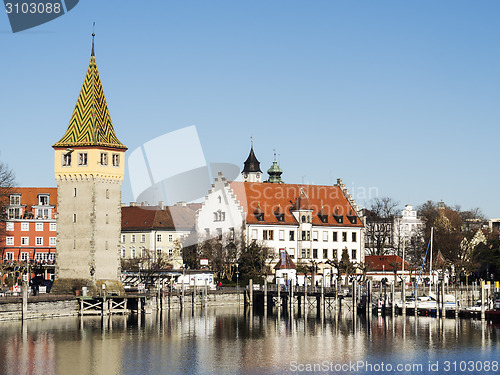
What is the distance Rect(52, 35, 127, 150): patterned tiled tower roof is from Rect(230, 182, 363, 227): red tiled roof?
33.1 metres

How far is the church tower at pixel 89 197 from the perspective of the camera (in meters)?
84.4

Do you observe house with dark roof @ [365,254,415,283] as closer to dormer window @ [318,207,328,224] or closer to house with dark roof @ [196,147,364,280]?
house with dark roof @ [196,147,364,280]

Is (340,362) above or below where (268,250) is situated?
below

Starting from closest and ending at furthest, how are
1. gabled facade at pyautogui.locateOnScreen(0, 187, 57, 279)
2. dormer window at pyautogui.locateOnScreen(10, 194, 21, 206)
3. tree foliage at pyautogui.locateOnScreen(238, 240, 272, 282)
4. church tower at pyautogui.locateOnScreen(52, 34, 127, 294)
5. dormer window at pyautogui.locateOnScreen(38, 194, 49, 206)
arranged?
church tower at pyautogui.locateOnScreen(52, 34, 127, 294), tree foliage at pyautogui.locateOnScreen(238, 240, 272, 282), gabled facade at pyautogui.locateOnScreen(0, 187, 57, 279), dormer window at pyautogui.locateOnScreen(10, 194, 21, 206), dormer window at pyautogui.locateOnScreen(38, 194, 49, 206)

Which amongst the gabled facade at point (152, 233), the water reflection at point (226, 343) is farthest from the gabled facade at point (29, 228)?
the water reflection at point (226, 343)

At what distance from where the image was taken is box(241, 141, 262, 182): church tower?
164 metres

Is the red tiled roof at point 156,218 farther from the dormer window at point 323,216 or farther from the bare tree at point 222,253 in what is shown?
the dormer window at point 323,216

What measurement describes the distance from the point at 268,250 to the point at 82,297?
35505mm

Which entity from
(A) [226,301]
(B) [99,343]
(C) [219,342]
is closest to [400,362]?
(C) [219,342]

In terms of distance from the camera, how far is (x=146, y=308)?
87.2 meters

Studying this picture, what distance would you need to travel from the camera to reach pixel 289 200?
120375 millimetres

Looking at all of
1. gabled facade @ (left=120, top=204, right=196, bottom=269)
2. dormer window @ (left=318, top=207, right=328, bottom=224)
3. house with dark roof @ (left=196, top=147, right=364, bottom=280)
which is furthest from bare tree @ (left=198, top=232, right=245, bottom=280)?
dormer window @ (left=318, top=207, right=328, bottom=224)

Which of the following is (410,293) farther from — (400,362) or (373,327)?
(400,362)

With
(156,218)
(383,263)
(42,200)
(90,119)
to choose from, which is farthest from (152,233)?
(90,119)
